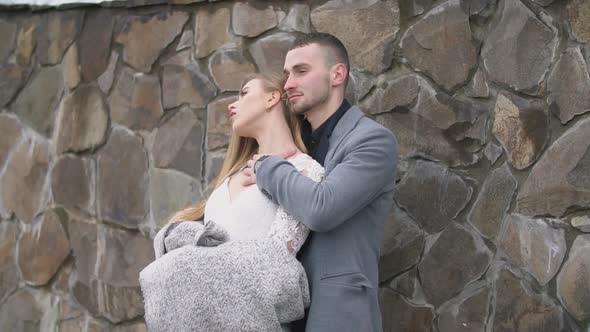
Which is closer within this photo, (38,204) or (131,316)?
(131,316)

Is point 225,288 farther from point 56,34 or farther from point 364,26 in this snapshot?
point 56,34

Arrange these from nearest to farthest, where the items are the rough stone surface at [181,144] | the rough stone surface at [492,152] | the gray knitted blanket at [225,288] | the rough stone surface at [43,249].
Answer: the gray knitted blanket at [225,288], the rough stone surface at [492,152], the rough stone surface at [181,144], the rough stone surface at [43,249]

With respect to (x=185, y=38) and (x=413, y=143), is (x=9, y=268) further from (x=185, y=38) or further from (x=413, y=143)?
(x=413, y=143)

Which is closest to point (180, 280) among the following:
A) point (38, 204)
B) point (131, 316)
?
point (131, 316)

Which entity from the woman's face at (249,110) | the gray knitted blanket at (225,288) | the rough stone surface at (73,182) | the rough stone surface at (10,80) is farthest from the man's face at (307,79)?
the rough stone surface at (10,80)

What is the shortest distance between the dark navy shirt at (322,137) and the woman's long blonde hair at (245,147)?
0.14ft

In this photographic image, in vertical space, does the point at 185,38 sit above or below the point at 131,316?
above

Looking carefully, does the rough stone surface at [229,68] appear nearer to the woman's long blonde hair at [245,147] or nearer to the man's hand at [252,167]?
the woman's long blonde hair at [245,147]

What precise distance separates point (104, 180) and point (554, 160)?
89.4 inches

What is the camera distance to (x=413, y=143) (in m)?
3.57

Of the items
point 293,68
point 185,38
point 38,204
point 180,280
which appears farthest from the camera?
point 38,204

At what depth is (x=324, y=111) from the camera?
3.16 metres

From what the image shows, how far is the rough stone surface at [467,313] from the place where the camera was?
3.39 m

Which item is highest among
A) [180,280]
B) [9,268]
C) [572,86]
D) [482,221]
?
[572,86]
